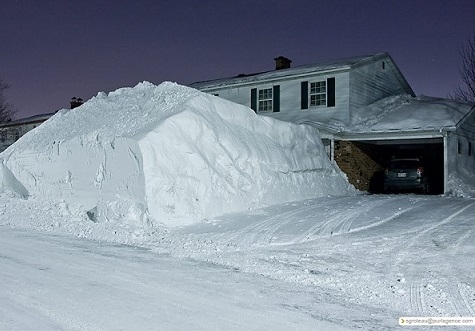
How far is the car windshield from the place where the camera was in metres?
19.1

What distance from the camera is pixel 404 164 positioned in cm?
1928

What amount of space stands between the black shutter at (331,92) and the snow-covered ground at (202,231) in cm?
434

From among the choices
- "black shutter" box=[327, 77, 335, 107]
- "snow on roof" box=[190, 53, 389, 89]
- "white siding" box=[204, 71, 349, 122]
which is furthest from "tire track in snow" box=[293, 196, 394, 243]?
"snow on roof" box=[190, 53, 389, 89]

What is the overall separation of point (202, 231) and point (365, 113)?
593 inches

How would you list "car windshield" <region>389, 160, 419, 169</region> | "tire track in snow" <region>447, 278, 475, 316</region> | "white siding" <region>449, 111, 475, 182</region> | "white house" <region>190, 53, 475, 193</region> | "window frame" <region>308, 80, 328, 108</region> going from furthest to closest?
1. "window frame" <region>308, 80, 328, 108</region>
2. "white siding" <region>449, 111, 475, 182</region>
3. "white house" <region>190, 53, 475, 193</region>
4. "car windshield" <region>389, 160, 419, 169</region>
5. "tire track in snow" <region>447, 278, 475, 316</region>

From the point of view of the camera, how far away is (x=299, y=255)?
25.3 ft

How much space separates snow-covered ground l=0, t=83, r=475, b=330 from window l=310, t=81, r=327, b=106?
4.69 metres

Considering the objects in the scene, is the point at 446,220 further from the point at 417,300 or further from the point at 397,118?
the point at 397,118

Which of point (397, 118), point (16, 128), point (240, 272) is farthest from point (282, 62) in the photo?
point (16, 128)

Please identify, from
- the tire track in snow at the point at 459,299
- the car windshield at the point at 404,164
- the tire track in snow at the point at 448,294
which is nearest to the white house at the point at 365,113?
the car windshield at the point at 404,164

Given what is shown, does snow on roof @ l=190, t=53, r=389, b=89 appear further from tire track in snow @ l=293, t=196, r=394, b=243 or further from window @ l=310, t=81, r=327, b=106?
tire track in snow @ l=293, t=196, r=394, b=243

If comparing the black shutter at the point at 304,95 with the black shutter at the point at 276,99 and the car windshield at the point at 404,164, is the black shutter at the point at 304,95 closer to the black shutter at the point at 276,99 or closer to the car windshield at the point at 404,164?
the black shutter at the point at 276,99

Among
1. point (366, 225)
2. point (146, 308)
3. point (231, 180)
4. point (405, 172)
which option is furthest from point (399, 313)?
point (405, 172)

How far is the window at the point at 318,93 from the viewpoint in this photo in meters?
22.9
